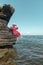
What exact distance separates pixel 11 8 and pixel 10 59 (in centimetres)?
908

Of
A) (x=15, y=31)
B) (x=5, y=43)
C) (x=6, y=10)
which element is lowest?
(x=5, y=43)

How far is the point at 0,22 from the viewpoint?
30.9m

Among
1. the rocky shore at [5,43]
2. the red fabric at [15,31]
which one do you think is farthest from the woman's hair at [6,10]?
the red fabric at [15,31]

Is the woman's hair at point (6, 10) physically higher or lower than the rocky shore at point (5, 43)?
higher

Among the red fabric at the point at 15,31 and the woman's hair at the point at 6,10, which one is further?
the red fabric at the point at 15,31

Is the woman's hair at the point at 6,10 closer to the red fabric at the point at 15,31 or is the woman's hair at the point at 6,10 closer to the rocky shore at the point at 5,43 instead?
the rocky shore at the point at 5,43

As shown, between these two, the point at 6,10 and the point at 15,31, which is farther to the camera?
the point at 15,31

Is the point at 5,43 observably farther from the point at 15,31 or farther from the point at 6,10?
the point at 6,10

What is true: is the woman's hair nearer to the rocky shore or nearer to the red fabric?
the rocky shore

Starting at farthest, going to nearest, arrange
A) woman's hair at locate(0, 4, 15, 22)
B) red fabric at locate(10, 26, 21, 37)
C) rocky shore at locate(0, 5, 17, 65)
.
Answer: red fabric at locate(10, 26, 21, 37)
woman's hair at locate(0, 4, 15, 22)
rocky shore at locate(0, 5, 17, 65)

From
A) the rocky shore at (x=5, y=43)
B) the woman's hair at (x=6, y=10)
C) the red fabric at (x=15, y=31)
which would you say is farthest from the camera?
the red fabric at (x=15, y=31)

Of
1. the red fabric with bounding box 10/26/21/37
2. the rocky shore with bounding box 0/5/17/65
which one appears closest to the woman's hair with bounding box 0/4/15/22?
the rocky shore with bounding box 0/5/17/65

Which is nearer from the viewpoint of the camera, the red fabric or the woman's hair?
the woman's hair

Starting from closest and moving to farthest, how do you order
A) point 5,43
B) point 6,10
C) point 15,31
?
point 5,43 → point 6,10 → point 15,31
